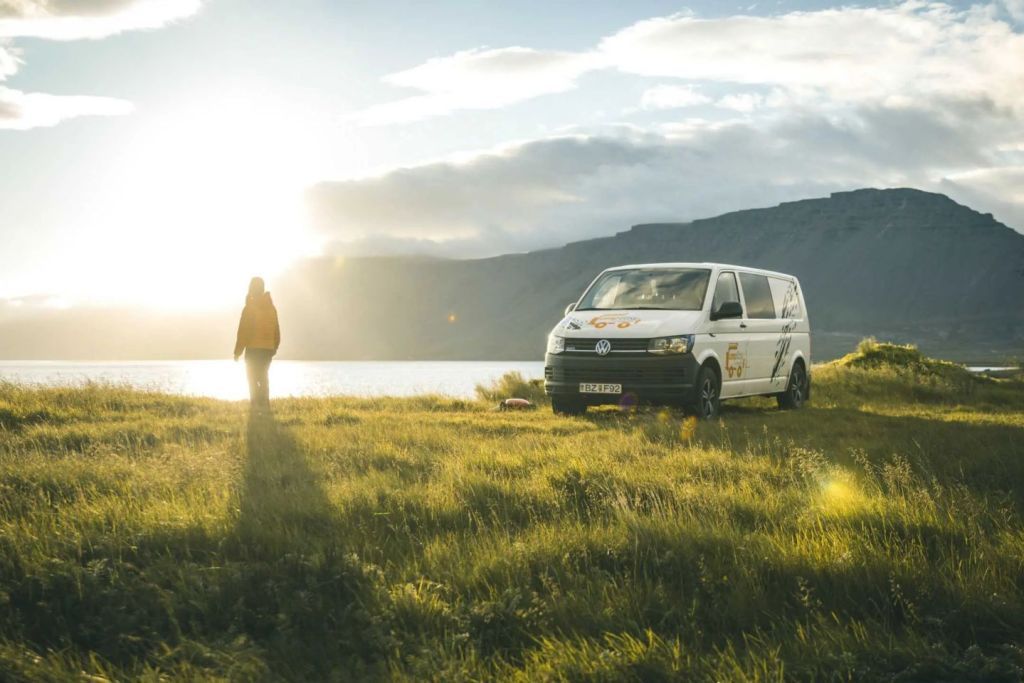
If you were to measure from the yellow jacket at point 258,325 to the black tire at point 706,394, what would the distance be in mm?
6886

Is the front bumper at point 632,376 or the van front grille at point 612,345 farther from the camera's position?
the van front grille at point 612,345

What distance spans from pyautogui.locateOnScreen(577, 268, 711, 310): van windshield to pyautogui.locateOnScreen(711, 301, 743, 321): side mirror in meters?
0.27

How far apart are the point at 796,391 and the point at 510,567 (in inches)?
515

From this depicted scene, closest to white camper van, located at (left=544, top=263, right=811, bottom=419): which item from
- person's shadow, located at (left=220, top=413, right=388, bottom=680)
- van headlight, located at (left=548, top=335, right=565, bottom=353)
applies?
van headlight, located at (left=548, top=335, right=565, bottom=353)

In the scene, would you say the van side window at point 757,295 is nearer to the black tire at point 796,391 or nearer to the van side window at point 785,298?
the van side window at point 785,298

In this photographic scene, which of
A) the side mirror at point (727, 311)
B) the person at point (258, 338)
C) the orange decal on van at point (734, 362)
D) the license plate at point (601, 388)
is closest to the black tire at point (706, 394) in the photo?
the orange decal on van at point (734, 362)

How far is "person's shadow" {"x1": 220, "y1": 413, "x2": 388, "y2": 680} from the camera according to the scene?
4.18 m

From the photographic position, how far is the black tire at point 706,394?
42.9ft

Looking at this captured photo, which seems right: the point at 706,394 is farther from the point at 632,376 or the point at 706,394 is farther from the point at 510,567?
the point at 510,567

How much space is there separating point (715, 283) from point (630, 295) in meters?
1.30

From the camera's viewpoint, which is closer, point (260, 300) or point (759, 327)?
point (759, 327)

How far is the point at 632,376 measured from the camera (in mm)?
13039

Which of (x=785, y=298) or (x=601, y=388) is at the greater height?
(x=785, y=298)

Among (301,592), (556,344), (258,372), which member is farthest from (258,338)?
(301,592)
